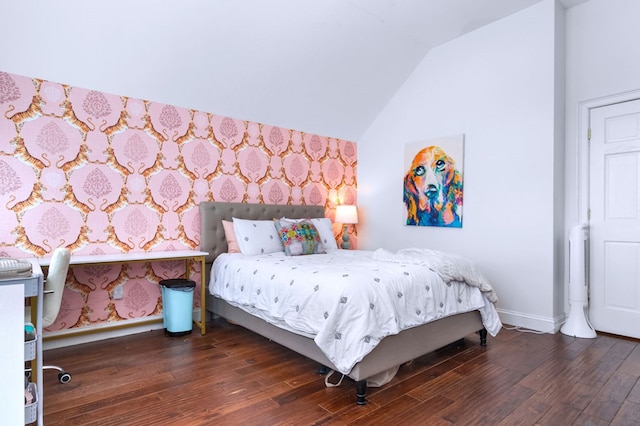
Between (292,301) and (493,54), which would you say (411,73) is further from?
(292,301)

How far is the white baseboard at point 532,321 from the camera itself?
140 inches

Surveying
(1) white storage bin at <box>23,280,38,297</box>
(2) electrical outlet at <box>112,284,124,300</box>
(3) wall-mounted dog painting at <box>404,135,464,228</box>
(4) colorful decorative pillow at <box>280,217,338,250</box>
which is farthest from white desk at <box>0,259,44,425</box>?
(3) wall-mounted dog painting at <box>404,135,464,228</box>

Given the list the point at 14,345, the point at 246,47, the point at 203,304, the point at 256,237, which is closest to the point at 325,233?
the point at 256,237

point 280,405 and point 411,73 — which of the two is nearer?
point 280,405

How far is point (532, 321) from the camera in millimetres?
3674

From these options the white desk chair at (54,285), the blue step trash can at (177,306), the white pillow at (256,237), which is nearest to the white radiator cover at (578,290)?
the white pillow at (256,237)

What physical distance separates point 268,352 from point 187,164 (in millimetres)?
2054

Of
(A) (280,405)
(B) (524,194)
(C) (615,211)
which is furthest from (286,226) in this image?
(C) (615,211)

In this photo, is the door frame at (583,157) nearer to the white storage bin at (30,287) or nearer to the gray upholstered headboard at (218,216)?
the gray upholstered headboard at (218,216)

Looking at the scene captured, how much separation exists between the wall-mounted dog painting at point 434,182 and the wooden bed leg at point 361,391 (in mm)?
2574

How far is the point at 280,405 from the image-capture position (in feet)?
7.13

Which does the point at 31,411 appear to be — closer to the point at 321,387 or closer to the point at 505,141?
the point at 321,387

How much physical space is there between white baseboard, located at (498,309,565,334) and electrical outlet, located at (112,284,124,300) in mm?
3718

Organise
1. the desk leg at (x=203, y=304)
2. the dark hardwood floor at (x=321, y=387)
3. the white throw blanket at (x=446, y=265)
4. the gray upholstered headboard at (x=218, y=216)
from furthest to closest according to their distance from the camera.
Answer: the gray upholstered headboard at (x=218, y=216), the desk leg at (x=203, y=304), the white throw blanket at (x=446, y=265), the dark hardwood floor at (x=321, y=387)
